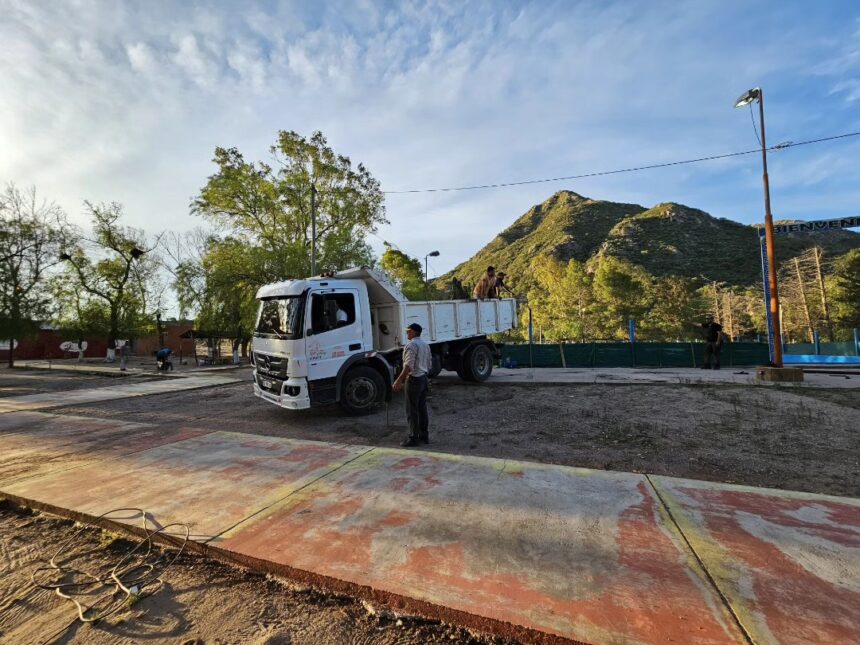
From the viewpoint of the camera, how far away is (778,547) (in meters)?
2.73

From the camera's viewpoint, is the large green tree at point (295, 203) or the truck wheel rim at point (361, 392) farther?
the large green tree at point (295, 203)

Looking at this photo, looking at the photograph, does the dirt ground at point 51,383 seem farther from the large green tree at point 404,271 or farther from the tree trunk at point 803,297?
the tree trunk at point 803,297

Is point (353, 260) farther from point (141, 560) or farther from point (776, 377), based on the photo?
point (141, 560)

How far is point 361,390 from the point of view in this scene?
8039 mm

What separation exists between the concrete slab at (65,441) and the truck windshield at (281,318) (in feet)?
6.92

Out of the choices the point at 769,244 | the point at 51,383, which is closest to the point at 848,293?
the point at 769,244

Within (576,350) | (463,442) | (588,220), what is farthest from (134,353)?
(588,220)

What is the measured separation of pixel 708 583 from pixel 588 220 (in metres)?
95.3

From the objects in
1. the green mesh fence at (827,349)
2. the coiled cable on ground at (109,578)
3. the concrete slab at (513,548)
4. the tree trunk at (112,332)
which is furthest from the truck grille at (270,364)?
the tree trunk at (112,332)

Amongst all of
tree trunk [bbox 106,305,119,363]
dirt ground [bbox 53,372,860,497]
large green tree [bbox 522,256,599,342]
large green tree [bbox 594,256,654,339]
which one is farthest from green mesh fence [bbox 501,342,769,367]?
tree trunk [bbox 106,305,119,363]

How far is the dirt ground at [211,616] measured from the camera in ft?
7.02

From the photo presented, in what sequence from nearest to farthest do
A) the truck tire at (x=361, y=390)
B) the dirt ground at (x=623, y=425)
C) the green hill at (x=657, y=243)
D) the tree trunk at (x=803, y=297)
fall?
1. the dirt ground at (x=623, y=425)
2. the truck tire at (x=361, y=390)
3. the tree trunk at (x=803, y=297)
4. the green hill at (x=657, y=243)

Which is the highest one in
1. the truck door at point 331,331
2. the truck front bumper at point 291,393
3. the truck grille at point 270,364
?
the truck door at point 331,331

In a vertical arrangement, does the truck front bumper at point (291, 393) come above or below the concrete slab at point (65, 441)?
above
